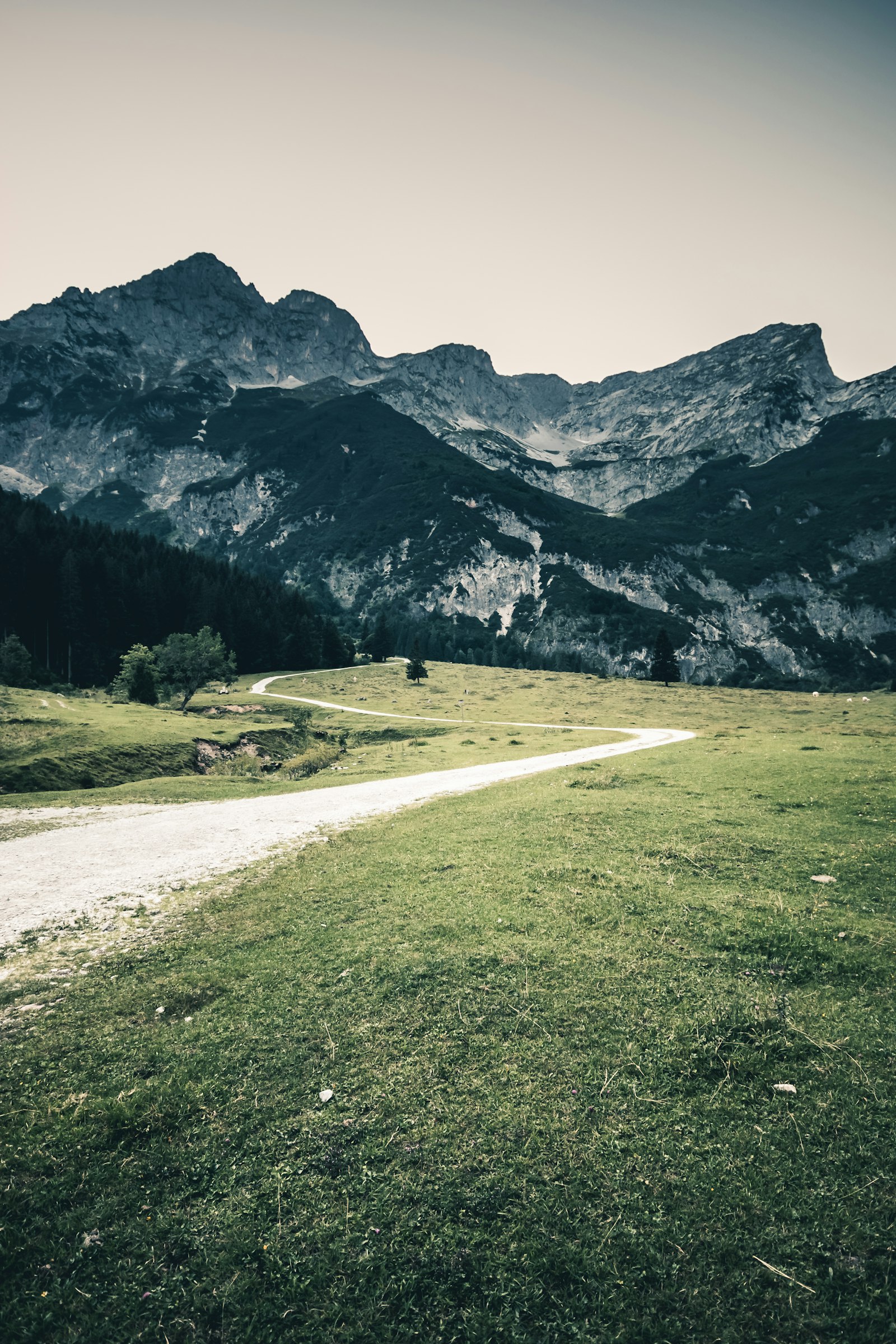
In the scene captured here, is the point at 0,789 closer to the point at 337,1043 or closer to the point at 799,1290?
the point at 337,1043

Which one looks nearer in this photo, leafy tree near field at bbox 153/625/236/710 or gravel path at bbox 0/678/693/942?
gravel path at bbox 0/678/693/942

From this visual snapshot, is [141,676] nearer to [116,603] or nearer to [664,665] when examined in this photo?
[116,603]

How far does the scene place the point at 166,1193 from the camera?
562cm

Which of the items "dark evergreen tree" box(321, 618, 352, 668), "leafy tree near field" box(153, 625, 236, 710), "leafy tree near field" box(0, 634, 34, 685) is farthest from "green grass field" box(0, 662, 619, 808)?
"dark evergreen tree" box(321, 618, 352, 668)

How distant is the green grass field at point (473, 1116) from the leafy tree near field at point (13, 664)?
73.8 metres

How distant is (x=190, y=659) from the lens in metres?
73.2

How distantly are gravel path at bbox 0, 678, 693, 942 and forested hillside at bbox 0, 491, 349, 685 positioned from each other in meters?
73.6

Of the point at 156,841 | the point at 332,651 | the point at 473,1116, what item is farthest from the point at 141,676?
the point at 332,651

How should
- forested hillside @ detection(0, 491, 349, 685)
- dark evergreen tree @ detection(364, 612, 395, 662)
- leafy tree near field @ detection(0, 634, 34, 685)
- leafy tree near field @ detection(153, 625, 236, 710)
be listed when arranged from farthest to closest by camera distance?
1. dark evergreen tree @ detection(364, 612, 395, 662)
2. forested hillside @ detection(0, 491, 349, 685)
3. leafy tree near field @ detection(153, 625, 236, 710)
4. leafy tree near field @ detection(0, 634, 34, 685)

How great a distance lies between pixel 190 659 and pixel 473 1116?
247 ft

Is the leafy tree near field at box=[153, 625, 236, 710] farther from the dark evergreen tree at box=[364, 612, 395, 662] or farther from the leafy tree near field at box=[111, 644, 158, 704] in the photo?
the dark evergreen tree at box=[364, 612, 395, 662]

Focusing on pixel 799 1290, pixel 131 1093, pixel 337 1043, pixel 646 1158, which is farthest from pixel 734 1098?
pixel 131 1093

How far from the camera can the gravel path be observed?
14500 mm

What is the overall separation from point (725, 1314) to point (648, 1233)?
2.37ft
